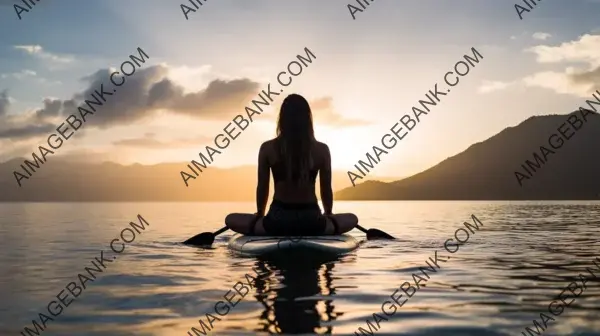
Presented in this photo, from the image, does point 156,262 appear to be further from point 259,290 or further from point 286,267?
point 259,290

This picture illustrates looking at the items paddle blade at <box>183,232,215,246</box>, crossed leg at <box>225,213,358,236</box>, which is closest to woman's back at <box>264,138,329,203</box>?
crossed leg at <box>225,213,358,236</box>

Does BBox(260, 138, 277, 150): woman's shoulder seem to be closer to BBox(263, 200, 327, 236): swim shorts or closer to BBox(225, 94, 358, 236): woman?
BBox(225, 94, 358, 236): woman

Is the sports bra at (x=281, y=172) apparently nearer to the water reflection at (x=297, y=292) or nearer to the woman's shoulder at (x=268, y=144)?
the woman's shoulder at (x=268, y=144)

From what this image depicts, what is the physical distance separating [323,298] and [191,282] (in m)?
2.32

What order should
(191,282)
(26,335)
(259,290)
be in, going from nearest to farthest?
(26,335), (259,290), (191,282)

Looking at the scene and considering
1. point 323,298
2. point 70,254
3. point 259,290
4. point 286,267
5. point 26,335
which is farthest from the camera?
point 70,254

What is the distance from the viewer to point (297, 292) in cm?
639

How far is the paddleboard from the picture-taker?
9.55 metres

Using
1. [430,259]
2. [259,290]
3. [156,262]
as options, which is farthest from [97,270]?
[430,259]

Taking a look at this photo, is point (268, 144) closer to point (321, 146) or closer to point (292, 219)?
point (321, 146)

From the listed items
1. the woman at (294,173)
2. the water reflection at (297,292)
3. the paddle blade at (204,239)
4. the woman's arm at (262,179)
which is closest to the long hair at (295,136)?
the woman at (294,173)

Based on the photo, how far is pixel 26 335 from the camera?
4.79 metres

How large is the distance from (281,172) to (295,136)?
2.56 feet

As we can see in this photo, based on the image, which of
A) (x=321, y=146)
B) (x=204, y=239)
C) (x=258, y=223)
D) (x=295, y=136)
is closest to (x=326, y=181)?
(x=321, y=146)
